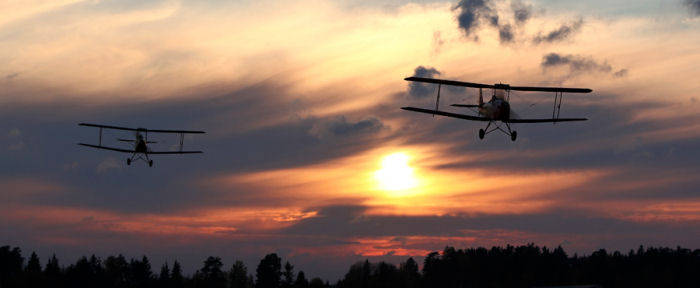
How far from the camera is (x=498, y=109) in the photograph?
233ft

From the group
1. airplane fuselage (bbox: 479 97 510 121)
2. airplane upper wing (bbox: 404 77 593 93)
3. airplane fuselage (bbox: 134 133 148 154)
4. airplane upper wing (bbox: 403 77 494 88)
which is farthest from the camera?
airplane fuselage (bbox: 134 133 148 154)

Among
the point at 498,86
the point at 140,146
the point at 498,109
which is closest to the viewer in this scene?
the point at 498,109

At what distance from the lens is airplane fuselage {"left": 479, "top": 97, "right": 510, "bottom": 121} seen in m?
71.0

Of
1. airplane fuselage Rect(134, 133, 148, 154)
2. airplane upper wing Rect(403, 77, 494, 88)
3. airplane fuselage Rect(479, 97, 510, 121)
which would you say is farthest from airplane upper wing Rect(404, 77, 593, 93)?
airplane fuselage Rect(134, 133, 148, 154)

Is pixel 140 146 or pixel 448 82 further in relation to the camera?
pixel 140 146

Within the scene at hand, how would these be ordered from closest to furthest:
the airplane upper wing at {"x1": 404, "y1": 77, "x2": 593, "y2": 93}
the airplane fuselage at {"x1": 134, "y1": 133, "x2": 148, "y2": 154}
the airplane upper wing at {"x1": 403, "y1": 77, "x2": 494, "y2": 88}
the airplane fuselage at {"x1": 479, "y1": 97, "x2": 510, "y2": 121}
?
the airplane upper wing at {"x1": 403, "y1": 77, "x2": 494, "y2": 88} < the airplane upper wing at {"x1": 404, "y1": 77, "x2": 593, "y2": 93} < the airplane fuselage at {"x1": 479, "y1": 97, "x2": 510, "y2": 121} < the airplane fuselage at {"x1": 134, "y1": 133, "x2": 148, "y2": 154}

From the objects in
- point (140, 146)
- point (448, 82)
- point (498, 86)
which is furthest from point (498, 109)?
point (140, 146)

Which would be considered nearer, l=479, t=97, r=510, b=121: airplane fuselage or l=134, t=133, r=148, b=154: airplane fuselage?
l=479, t=97, r=510, b=121: airplane fuselage

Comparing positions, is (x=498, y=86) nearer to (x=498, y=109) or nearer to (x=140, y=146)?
(x=498, y=109)

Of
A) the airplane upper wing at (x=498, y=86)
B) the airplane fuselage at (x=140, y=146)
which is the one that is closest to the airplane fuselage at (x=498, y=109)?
the airplane upper wing at (x=498, y=86)

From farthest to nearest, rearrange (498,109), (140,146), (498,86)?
(140,146)
(498,86)
(498,109)

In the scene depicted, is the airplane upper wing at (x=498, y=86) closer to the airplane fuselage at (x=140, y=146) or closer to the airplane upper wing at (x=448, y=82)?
the airplane upper wing at (x=448, y=82)

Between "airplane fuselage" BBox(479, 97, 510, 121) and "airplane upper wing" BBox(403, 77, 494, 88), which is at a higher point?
"airplane upper wing" BBox(403, 77, 494, 88)

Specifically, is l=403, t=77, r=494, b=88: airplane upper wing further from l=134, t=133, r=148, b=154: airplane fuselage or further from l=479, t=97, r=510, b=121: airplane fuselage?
l=134, t=133, r=148, b=154: airplane fuselage
